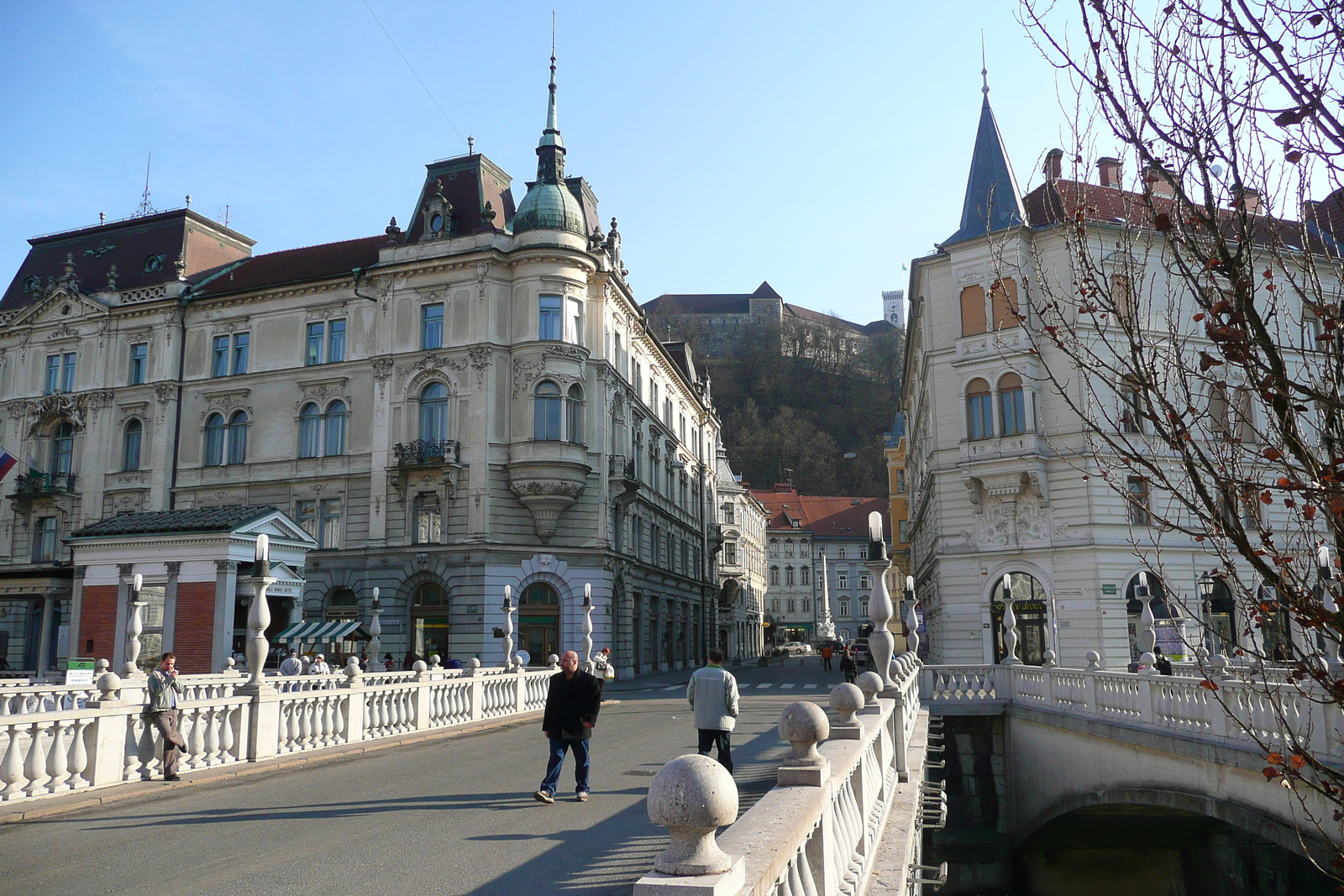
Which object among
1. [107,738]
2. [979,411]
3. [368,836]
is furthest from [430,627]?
[368,836]

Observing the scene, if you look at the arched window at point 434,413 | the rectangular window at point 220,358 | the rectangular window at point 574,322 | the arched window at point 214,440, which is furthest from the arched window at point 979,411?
the rectangular window at point 220,358

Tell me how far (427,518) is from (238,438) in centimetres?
1043

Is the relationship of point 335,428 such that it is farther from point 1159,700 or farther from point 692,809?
point 692,809

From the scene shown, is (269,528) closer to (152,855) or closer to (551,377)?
(551,377)

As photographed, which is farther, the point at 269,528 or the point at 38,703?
the point at 269,528

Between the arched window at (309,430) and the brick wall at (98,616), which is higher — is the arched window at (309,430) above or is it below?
above

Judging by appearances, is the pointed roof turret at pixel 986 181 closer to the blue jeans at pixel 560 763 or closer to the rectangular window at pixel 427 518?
the rectangular window at pixel 427 518

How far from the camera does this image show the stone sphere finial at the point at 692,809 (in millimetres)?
3086

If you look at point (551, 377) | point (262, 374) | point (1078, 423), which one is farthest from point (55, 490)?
point (1078, 423)

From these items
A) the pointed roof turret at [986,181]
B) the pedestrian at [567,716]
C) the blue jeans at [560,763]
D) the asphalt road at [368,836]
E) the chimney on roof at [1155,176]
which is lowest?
the asphalt road at [368,836]

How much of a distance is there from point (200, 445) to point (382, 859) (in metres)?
39.9

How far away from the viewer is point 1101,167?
127ft

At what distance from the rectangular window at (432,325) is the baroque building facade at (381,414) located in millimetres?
107

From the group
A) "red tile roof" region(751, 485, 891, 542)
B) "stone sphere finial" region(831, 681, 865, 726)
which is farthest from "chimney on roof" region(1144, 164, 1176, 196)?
"red tile roof" region(751, 485, 891, 542)
